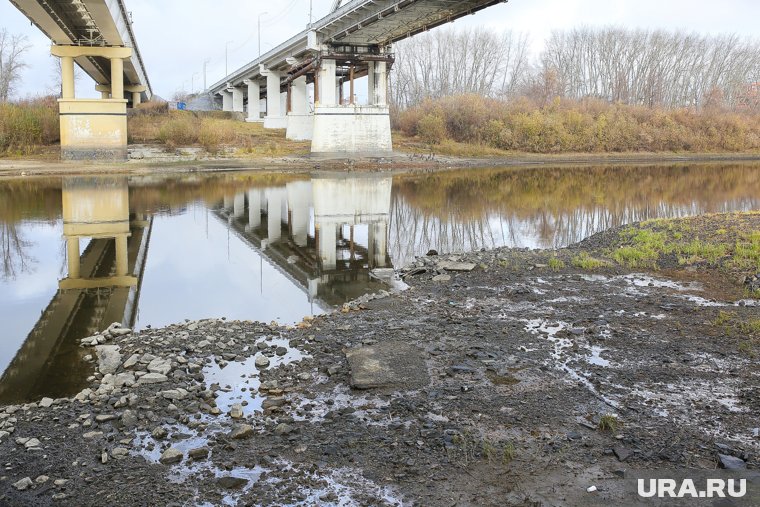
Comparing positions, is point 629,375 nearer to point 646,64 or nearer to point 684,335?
point 684,335

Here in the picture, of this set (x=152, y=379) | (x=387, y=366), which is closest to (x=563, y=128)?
(x=387, y=366)

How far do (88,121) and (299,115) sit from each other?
21.0m

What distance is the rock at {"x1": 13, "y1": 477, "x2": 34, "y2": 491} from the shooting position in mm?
4707

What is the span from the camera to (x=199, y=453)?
520 centimetres

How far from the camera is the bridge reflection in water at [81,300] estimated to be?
23.3 feet

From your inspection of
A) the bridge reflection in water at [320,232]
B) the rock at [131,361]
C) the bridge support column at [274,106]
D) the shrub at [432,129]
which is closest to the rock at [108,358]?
the rock at [131,361]

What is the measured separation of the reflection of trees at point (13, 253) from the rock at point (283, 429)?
903cm

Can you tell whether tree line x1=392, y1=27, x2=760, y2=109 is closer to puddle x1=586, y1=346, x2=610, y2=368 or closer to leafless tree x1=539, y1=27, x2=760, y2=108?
leafless tree x1=539, y1=27, x2=760, y2=108

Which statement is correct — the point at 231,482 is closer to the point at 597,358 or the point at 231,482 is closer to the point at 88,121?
the point at 597,358

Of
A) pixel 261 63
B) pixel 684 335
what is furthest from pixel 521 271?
pixel 261 63

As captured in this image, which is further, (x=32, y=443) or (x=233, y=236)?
(x=233, y=236)

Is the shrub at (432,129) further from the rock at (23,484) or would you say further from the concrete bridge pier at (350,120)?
the rock at (23,484)

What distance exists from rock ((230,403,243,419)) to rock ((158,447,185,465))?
0.78 m

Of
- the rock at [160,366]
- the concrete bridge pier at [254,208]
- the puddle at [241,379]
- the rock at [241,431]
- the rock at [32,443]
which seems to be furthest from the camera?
the concrete bridge pier at [254,208]
